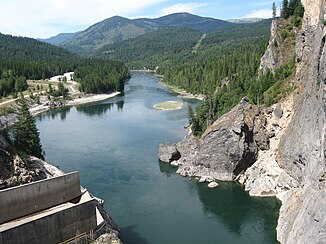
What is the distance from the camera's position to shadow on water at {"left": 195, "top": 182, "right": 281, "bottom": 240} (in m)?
46.0

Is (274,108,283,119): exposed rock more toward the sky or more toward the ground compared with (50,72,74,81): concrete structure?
more toward the sky

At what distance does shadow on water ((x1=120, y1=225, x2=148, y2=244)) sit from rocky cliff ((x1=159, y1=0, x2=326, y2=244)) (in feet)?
48.6

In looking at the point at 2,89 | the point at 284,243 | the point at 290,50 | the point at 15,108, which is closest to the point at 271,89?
the point at 290,50

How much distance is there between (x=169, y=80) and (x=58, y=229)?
465 ft

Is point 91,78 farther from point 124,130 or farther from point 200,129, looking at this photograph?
point 200,129

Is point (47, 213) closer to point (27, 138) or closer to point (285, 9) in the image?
point (27, 138)

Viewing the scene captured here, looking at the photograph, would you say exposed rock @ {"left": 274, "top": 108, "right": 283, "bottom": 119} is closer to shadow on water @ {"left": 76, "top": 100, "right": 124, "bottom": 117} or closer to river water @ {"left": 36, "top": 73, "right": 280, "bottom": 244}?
river water @ {"left": 36, "top": 73, "right": 280, "bottom": 244}

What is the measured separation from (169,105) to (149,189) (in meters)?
62.6

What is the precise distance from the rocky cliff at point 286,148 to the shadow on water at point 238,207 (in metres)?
1.32

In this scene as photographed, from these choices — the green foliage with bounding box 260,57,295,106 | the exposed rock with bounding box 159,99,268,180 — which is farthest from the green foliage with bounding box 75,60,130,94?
the green foliage with bounding box 260,57,295,106

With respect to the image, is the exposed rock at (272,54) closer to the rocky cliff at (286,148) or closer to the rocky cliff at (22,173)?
the rocky cliff at (286,148)

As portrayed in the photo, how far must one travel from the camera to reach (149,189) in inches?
2212

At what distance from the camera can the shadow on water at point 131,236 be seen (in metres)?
41.6

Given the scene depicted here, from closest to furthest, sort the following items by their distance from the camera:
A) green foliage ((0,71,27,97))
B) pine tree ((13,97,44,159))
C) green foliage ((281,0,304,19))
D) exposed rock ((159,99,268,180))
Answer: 1. pine tree ((13,97,44,159))
2. exposed rock ((159,99,268,180))
3. green foliage ((281,0,304,19))
4. green foliage ((0,71,27,97))
